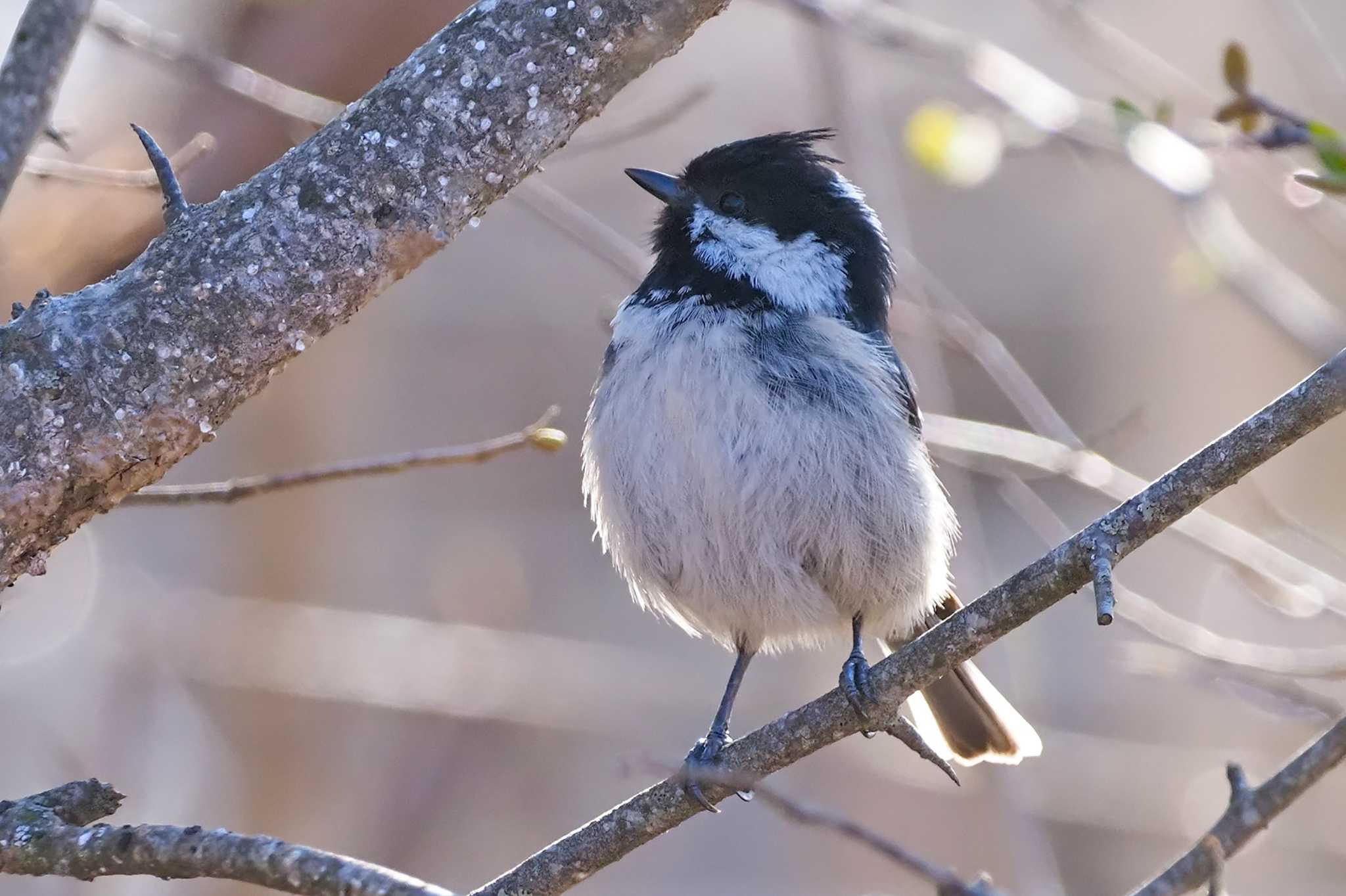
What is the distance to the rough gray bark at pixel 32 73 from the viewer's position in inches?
90.0

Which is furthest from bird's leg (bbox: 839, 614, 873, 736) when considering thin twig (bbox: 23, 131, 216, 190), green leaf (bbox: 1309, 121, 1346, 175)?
thin twig (bbox: 23, 131, 216, 190)

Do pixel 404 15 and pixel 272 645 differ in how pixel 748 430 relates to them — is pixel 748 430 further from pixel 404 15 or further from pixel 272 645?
pixel 272 645

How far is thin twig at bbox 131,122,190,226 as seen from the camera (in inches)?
86.4

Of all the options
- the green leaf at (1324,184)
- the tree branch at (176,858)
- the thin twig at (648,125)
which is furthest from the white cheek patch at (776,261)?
the tree branch at (176,858)

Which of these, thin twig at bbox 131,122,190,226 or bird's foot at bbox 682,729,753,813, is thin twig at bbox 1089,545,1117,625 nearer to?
bird's foot at bbox 682,729,753,813

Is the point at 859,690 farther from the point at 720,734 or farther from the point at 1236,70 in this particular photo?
the point at 1236,70

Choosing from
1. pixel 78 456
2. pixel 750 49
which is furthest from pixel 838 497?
pixel 750 49

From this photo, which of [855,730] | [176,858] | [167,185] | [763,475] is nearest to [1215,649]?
[763,475]

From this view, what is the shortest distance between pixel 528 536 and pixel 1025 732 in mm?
6549

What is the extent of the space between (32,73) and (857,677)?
194cm

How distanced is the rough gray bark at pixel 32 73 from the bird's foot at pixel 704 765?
1558 millimetres

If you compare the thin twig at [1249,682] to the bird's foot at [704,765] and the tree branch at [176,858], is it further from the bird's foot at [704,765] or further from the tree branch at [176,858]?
the tree branch at [176,858]

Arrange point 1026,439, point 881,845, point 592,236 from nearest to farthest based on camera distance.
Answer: point 881,845 → point 592,236 → point 1026,439

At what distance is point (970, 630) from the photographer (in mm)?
2223
